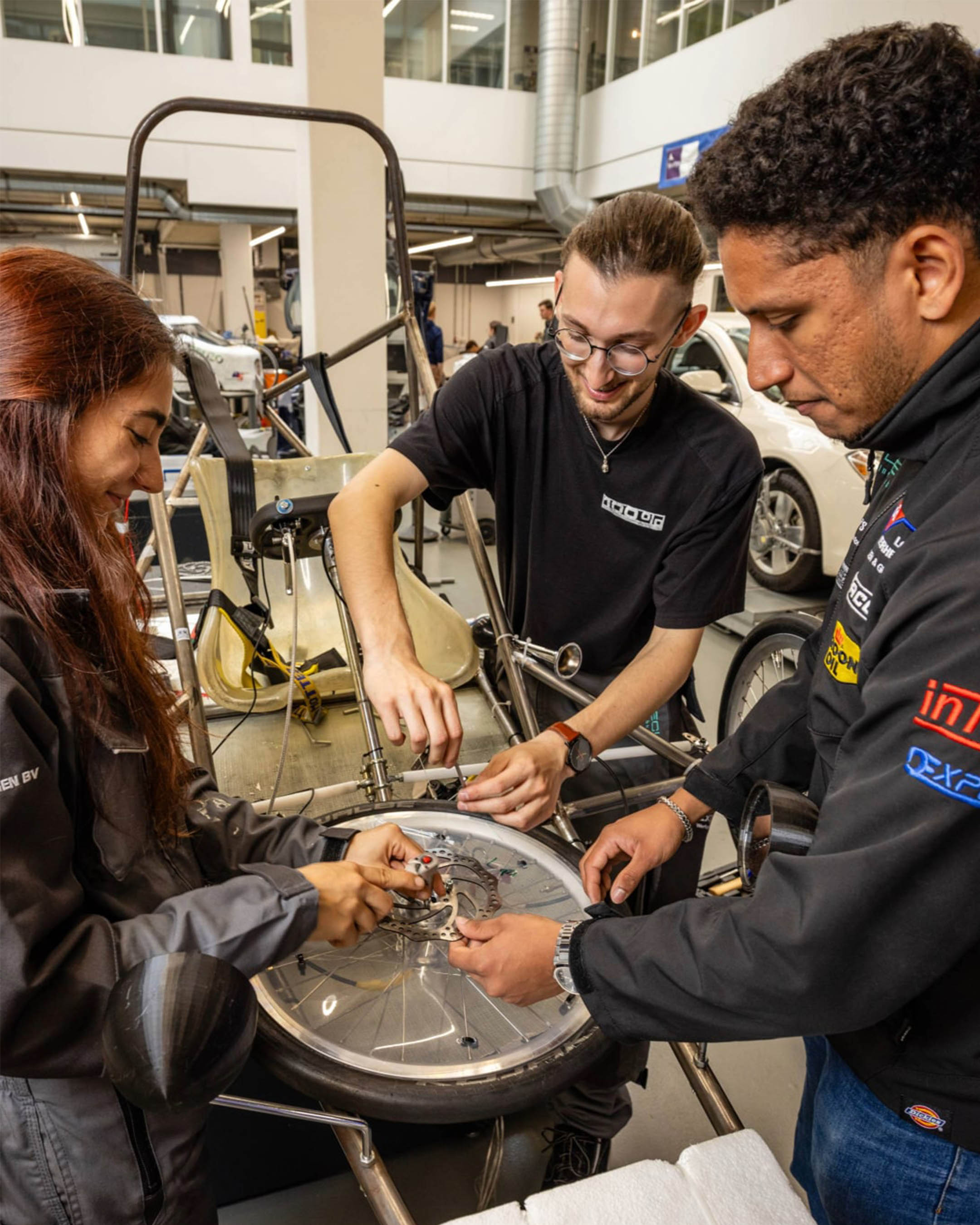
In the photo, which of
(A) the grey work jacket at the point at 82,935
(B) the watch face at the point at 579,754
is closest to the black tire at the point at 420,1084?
(A) the grey work jacket at the point at 82,935

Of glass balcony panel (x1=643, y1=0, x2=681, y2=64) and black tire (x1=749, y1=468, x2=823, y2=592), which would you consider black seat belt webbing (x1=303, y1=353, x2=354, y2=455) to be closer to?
black tire (x1=749, y1=468, x2=823, y2=592)

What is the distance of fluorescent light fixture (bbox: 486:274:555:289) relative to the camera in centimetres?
1720

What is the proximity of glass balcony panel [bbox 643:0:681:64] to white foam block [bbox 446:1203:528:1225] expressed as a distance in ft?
37.3

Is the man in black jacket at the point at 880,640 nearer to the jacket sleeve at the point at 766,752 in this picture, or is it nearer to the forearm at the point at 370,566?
the jacket sleeve at the point at 766,752

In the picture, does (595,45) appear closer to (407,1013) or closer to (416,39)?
(416,39)

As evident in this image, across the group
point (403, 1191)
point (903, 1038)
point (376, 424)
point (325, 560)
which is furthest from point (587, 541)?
point (376, 424)

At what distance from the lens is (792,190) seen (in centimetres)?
76

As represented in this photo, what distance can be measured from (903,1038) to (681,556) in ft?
3.16

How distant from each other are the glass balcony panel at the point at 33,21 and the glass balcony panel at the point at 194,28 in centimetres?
118

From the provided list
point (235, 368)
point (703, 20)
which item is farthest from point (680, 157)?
point (235, 368)

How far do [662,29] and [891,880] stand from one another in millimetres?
11668

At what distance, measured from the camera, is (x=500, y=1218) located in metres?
0.83

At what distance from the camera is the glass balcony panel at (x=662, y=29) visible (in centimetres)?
968

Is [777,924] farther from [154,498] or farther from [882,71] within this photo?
[154,498]
